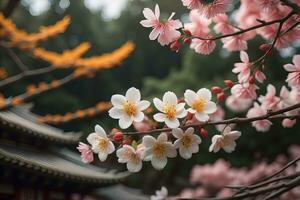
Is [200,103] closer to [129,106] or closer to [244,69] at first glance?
[129,106]

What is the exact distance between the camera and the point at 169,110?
2738mm

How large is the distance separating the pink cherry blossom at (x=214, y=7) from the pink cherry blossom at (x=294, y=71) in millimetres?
583

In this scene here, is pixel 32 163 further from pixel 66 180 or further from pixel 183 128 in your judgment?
pixel 183 128

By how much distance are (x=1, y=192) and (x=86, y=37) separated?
2154cm

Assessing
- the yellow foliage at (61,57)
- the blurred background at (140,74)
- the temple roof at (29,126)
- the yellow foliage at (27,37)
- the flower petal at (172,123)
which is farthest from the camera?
the blurred background at (140,74)

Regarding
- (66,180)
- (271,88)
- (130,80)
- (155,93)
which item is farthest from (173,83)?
(271,88)

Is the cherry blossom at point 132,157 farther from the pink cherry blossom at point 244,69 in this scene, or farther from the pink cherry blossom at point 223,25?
the pink cherry blossom at point 223,25

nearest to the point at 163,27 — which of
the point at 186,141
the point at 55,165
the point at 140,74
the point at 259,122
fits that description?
the point at 186,141

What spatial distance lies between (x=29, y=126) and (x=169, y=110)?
494 cm

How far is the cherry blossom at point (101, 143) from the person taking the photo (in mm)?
2844

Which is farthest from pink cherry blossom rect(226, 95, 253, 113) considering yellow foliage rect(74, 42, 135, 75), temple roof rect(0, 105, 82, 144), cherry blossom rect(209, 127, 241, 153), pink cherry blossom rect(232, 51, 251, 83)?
yellow foliage rect(74, 42, 135, 75)

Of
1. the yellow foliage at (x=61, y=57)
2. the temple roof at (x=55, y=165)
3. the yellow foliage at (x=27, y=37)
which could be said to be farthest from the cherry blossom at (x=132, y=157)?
the yellow foliage at (x=61, y=57)

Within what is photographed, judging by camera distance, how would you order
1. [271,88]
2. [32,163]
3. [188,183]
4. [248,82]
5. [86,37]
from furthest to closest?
1. [86,37]
2. [188,183]
3. [32,163]
4. [271,88]
5. [248,82]

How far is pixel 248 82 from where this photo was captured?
3438mm
